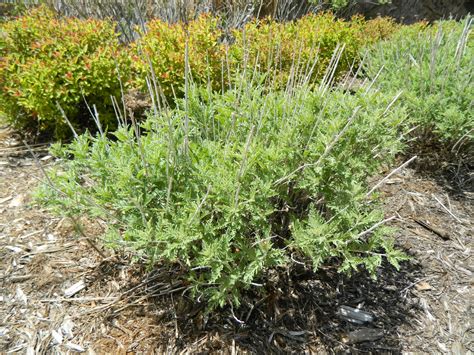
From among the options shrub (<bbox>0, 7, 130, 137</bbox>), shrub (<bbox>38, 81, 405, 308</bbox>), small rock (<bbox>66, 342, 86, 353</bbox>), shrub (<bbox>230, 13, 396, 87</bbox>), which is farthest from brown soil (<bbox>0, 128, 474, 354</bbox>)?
shrub (<bbox>230, 13, 396, 87</bbox>)

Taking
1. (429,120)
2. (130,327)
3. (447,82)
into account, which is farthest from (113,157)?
(447,82)

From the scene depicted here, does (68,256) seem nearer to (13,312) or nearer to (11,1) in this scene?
(13,312)

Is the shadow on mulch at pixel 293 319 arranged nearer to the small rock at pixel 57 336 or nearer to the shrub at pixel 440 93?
the small rock at pixel 57 336

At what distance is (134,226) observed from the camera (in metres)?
1.87

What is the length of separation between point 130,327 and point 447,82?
11.6ft

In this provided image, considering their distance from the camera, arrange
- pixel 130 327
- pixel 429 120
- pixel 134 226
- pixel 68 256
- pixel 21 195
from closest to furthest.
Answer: pixel 134 226 < pixel 130 327 < pixel 68 256 < pixel 21 195 < pixel 429 120

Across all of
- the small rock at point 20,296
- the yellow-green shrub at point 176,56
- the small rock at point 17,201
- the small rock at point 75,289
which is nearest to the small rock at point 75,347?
the small rock at point 75,289

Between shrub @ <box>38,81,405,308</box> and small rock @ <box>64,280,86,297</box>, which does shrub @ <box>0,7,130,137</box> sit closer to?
shrub @ <box>38,81,405,308</box>

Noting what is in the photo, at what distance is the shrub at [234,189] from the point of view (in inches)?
69.8

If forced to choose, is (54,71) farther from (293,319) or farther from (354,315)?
(354,315)

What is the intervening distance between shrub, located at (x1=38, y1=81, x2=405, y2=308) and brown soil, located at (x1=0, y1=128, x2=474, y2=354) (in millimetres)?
311

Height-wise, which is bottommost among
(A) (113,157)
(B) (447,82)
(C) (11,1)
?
(C) (11,1)

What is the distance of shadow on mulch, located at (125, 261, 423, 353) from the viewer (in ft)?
7.20

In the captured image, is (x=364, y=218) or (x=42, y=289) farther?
(x=42, y=289)
